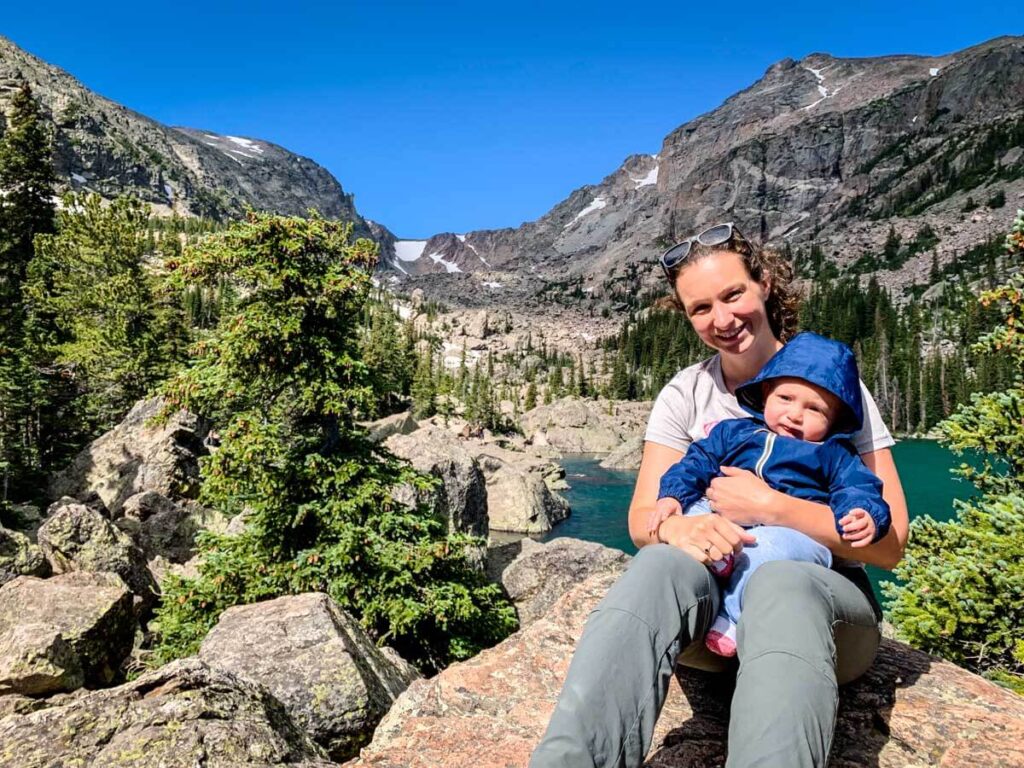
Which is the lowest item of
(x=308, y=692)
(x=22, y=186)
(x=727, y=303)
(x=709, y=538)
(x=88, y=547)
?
(x=88, y=547)

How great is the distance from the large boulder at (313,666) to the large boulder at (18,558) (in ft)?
24.5

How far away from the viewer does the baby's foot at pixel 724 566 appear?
2.83 m

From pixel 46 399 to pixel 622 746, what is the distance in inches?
1232

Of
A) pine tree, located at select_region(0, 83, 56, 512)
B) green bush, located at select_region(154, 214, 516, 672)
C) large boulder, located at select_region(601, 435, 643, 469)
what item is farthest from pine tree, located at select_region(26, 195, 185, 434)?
large boulder, located at select_region(601, 435, 643, 469)

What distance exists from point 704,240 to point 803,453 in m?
1.63

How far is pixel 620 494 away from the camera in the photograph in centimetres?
4981

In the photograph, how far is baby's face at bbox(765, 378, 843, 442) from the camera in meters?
3.25

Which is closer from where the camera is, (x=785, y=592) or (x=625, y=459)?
(x=785, y=592)

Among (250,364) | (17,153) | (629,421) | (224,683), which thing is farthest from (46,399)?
(629,421)

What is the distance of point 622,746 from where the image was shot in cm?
234

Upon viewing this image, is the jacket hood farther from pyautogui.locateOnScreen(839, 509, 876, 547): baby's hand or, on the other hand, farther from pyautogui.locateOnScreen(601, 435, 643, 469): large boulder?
pyautogui.locateOnScreen(601, 435, 643, 469): large boulder

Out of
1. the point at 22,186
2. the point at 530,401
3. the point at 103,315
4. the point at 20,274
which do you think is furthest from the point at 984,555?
the point at 530,401

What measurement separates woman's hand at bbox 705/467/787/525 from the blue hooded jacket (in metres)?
0.15

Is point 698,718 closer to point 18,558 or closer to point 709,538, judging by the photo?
point 709,538
